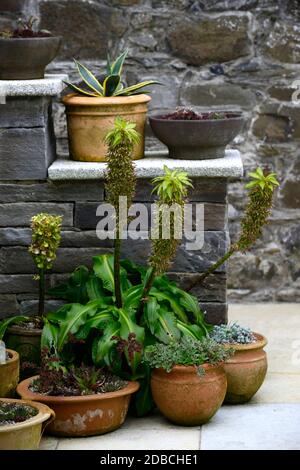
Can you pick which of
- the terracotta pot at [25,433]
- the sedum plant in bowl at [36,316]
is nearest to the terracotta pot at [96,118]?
the sedum plant in bowl at [36,316]

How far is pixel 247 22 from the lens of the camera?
5.68m

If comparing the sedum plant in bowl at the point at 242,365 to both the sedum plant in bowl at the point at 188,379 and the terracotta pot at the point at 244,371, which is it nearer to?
the terracotta pot at the point at 244,371

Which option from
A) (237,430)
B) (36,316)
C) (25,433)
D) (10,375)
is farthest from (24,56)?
(237,430)

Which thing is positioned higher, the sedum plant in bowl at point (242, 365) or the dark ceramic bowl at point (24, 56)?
the dark ceramic bowl at point (24, 56)

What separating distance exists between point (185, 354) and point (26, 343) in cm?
72

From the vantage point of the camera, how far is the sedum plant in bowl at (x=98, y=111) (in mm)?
4512

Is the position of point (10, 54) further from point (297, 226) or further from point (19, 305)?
point (297, 226)

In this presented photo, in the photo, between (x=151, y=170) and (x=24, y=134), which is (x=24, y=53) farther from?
(x=151, y=170)

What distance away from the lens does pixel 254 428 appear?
403cm

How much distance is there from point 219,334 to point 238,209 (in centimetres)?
161

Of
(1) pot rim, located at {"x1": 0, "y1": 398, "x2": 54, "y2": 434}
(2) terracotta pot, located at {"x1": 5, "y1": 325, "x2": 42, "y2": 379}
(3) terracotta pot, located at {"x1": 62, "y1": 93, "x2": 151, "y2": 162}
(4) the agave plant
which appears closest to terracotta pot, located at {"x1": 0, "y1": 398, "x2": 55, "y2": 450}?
(1) pot rim, located at {"x1": 0, "y1": 398, "x2": 54, "y2": 434}

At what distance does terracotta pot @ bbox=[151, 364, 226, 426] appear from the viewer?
13.1 ft

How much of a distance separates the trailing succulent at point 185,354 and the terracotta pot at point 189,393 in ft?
0.08
